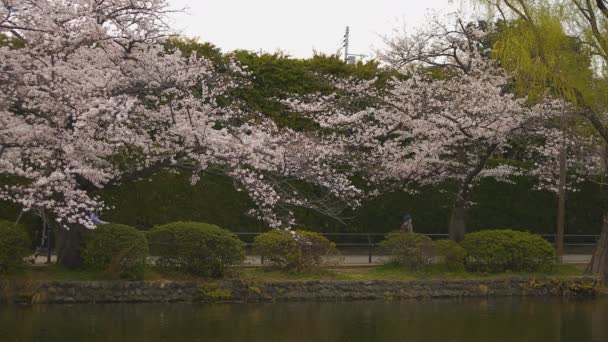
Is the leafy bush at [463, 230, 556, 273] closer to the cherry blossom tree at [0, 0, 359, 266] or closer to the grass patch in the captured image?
the grass patch

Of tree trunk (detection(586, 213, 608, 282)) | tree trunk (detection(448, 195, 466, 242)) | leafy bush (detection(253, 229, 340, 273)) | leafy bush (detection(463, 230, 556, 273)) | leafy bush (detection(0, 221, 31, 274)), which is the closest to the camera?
leafy bush (detection(0, 221, 31, 274))

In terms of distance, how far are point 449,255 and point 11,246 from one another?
10330 mm

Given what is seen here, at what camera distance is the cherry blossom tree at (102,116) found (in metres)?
15.0

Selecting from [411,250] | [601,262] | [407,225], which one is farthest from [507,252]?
[407,225]

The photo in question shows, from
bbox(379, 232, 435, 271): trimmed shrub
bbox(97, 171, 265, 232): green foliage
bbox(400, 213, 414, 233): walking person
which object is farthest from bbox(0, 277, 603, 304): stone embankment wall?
bbox(97, 171, 265, 232): green foliage

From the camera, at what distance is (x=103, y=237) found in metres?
16.3

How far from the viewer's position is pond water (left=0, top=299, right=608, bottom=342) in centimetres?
1297

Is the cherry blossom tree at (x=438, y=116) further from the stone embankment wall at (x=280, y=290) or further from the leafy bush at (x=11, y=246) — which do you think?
the leafy bush at (x=11, y=246)

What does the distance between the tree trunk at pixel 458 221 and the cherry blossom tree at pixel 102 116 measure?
6143mm

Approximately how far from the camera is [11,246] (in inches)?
618

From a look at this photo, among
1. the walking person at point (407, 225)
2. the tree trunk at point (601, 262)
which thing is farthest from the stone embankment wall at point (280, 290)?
the walking person at point (407, 225)

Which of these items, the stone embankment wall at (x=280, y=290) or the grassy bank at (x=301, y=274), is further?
the grassy bank at (x=301, y=274)

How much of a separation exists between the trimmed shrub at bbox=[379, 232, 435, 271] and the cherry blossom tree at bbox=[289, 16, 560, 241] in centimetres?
296

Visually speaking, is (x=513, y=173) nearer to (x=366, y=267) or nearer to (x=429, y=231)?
(x=429, y=231)
